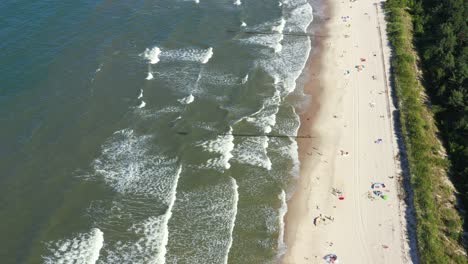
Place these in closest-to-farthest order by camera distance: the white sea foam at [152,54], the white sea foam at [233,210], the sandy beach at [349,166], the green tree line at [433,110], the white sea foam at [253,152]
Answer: the white sea foam at [233,210]
the sandy beach at [349,166]
the green tree line at [433,110]
the white sea foam at [253,152]
the white sea foam at [152,54]

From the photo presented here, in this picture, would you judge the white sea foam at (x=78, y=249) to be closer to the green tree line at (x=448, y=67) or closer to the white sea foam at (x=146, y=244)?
the white sea foam at (x=146, y=244)

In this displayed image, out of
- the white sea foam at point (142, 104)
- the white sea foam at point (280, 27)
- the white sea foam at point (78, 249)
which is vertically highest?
the white sea foam at point (280, 27)

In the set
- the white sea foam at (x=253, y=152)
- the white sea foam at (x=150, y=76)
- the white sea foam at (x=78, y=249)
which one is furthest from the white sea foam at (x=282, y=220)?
the white sea foam at (x=150, y=76)

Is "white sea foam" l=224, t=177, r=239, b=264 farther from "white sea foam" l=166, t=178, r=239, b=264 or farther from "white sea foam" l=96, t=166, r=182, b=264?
"white sea foam" l=96, t=166, r=182, b=264

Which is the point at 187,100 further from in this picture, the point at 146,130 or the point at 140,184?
the point at 140,184

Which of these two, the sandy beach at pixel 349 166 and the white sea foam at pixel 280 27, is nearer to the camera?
the sandy beach at pixel 349 166

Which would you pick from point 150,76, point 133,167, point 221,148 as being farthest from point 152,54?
point 133,167

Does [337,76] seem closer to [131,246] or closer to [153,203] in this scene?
[153,203]
